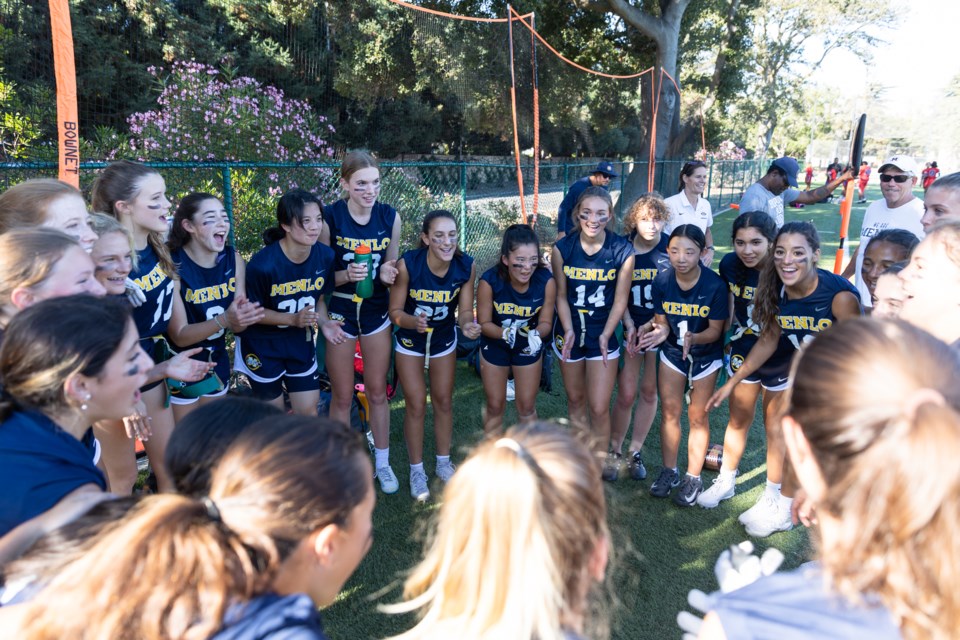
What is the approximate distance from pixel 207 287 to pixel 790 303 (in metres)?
3.09

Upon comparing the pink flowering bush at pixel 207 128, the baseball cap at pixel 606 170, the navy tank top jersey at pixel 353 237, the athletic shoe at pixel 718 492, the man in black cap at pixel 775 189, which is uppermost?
the pink flowering bush at pixel 207 128

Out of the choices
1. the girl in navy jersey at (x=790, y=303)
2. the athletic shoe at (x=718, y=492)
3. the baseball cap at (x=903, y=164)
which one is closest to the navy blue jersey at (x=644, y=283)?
the girl in navy jersey at (x=790, y=303)

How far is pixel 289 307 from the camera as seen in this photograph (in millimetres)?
3404

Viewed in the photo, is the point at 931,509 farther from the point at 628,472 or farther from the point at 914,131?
the point at 914,131

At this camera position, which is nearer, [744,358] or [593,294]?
[744,358]

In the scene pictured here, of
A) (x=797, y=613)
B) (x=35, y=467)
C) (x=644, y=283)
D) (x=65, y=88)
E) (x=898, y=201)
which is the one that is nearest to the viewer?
(x=797, y=613)

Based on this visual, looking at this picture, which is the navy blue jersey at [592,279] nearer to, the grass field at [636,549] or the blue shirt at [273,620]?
the grass field at [636,549]

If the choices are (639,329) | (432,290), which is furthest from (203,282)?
(639,329)

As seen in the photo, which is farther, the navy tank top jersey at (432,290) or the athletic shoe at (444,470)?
the athletic shoe at (444,470)

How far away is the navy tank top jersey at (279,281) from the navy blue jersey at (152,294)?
516 millimetres

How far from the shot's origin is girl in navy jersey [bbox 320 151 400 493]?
364cm

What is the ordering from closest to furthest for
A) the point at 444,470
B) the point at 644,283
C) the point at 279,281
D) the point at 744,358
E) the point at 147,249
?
the point at 147,249
the point at 279,281
the point at 744,358
the point at 444,470
the point at 644,283

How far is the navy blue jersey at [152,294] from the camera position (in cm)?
274

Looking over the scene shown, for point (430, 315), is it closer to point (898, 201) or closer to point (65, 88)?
point (65, 88)
